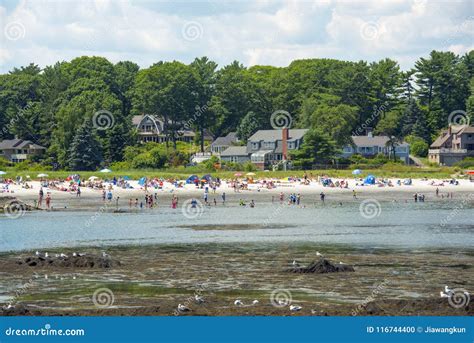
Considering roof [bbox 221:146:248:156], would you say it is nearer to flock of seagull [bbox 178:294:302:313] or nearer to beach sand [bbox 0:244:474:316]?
beach sand [bbox 0:244:474:316]

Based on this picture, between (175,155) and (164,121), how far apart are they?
18.5 metres

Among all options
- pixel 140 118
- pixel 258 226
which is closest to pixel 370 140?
pixel 140 118

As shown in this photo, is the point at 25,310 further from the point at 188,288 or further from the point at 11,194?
the point at 11,194

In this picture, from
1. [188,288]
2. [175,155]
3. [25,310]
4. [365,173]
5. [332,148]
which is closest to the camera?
[25,310]

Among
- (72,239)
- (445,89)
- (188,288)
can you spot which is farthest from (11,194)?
(445,89)

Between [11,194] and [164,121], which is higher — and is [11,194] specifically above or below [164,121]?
below

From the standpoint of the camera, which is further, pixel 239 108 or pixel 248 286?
pixel 239 108

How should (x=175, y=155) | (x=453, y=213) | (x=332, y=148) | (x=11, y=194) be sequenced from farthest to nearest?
1. (x=175, y=155)
2. (x=332, y=148)
3. (x=11, y=194)
4. (x=453, y=213)

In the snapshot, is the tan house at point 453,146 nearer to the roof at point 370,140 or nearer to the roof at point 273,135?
the roof at point 370,140

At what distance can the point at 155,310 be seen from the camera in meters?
28.5

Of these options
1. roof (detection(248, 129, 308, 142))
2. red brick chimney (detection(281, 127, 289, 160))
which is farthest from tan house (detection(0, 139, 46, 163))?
red brick chimney (detection(281, 127, 289, 160))

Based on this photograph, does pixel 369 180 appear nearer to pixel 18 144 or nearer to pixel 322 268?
pixel 18 144

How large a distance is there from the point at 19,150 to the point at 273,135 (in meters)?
40.1

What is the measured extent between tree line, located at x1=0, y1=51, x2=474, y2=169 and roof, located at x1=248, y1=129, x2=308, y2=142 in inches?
91.6
